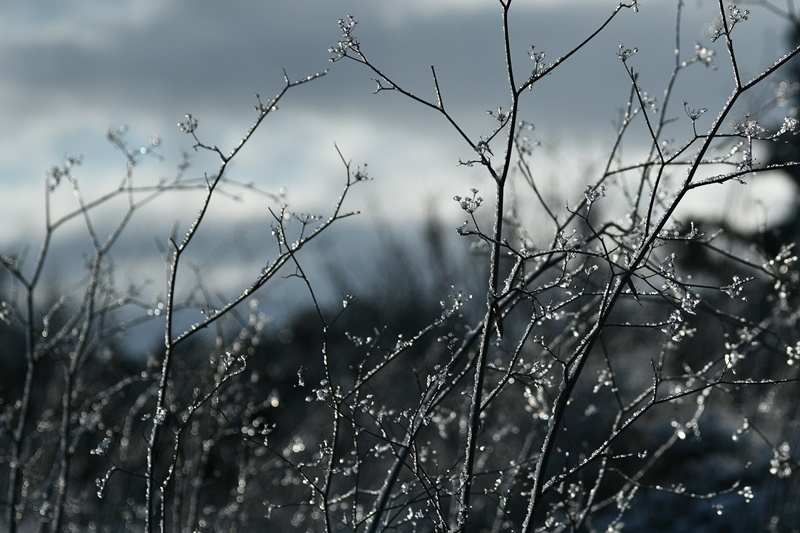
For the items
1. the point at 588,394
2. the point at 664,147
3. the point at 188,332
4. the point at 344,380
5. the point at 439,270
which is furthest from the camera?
the point at 439,270

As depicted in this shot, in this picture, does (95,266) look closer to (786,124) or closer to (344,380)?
(786,124)

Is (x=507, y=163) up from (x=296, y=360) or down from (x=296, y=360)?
down

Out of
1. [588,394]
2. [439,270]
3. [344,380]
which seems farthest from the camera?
[439,270]

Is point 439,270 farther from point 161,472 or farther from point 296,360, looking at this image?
point 161,472

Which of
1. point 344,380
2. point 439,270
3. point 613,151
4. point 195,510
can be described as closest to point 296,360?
point 344,380

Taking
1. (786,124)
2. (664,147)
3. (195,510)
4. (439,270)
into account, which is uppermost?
(439,270)

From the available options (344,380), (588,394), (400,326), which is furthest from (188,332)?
(400,326)

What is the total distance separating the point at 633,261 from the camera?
2135 mm

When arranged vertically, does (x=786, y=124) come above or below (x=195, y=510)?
above

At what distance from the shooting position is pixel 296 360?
14789 millimetres

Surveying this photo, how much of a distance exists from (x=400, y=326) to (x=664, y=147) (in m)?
16.5

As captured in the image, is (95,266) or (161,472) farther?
(161,472)

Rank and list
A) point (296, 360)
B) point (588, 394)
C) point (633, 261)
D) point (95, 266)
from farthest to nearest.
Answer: point (296, 360) < point (588, 394) < point (95, 266) < point (633, 261)

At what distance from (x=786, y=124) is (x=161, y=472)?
652 cm
